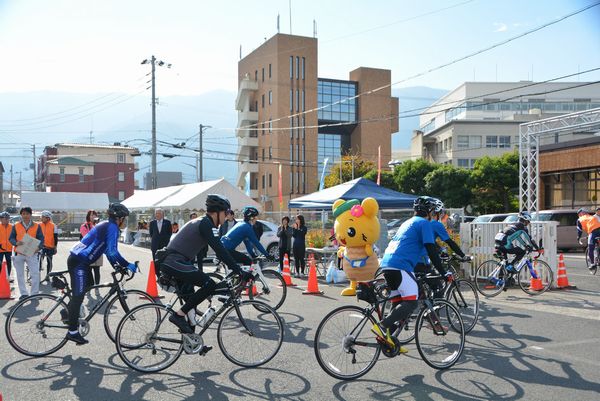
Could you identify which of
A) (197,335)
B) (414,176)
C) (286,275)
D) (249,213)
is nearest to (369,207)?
(249,213)

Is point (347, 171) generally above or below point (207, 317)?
above

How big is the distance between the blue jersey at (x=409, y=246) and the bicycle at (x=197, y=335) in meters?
1.38

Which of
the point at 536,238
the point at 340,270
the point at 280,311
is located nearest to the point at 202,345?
the point at 280,311

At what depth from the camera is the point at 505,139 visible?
70250 mm

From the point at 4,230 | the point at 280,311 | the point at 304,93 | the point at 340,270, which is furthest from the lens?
the point at 304,93

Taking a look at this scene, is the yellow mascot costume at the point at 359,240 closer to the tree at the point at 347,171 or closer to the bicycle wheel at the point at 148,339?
the bicycle wheel at the point at 148,339

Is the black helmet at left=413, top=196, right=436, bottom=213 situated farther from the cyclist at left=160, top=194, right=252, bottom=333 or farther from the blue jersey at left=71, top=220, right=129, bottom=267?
the blue jersey at left=71, top=220, right=129, bottom=267

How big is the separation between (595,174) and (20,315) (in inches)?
1349

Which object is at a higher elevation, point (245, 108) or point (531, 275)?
point (245, 108)

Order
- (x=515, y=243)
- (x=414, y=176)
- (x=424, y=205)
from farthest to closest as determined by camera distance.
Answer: (x=414, y=176), (x=515, y=243), (x=424, y=205)

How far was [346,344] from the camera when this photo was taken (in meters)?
5.61

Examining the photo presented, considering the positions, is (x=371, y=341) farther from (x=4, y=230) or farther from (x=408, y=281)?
(x=4, y=230)

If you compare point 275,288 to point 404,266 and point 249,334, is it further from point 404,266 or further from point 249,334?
point 404,266

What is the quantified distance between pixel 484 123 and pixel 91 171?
59.2m
